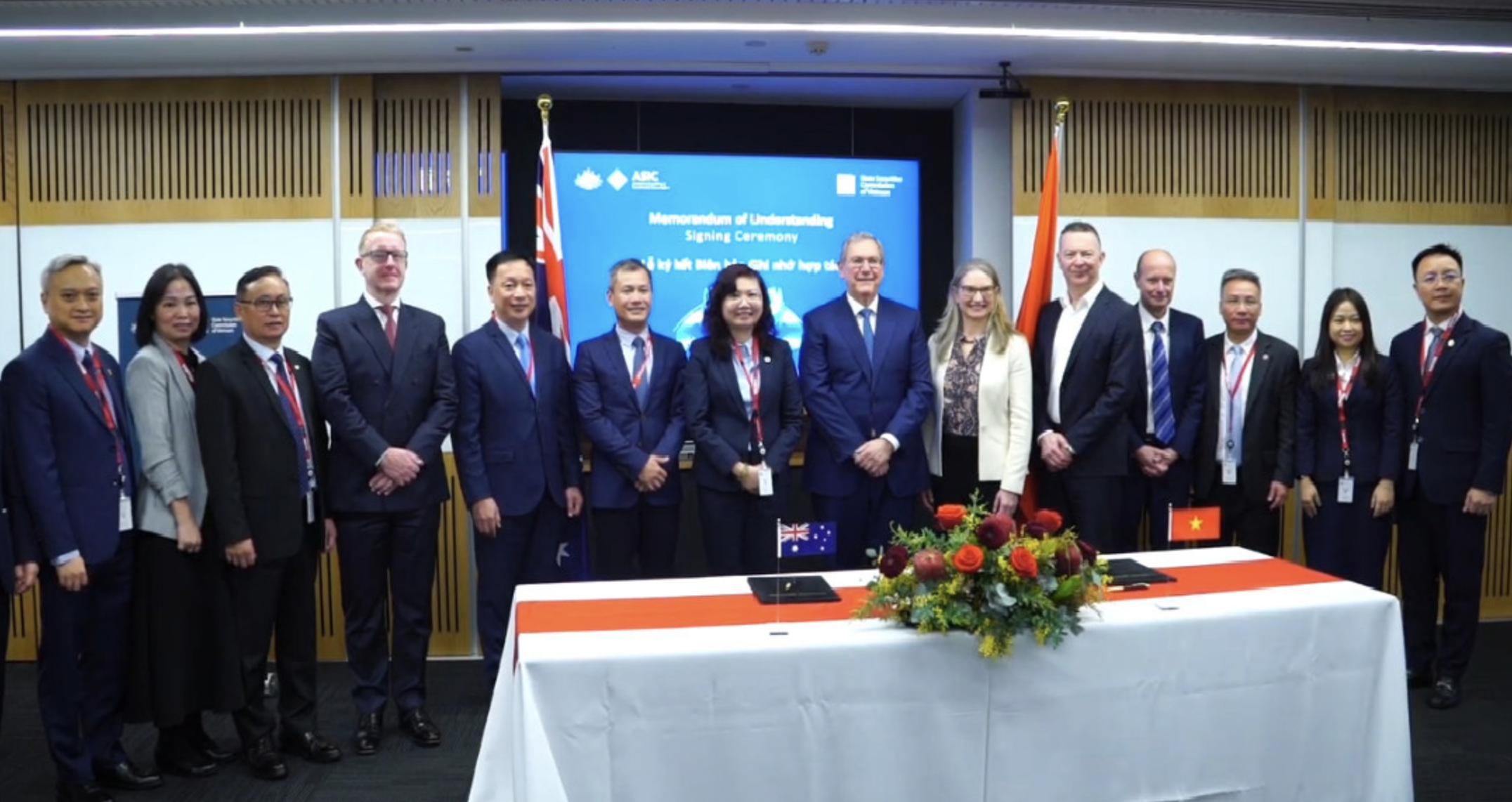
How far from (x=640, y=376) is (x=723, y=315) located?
404 mm

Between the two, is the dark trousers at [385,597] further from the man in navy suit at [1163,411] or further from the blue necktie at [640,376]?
the man in navy suit at [1163,411]

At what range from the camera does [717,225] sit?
6004 millimetres

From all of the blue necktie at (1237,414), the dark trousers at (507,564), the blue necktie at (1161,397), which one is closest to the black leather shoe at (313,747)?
the dark trousers at (507,564)

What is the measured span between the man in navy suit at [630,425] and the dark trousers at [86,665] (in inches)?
64.4

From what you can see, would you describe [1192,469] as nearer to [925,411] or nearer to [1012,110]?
[925,411]

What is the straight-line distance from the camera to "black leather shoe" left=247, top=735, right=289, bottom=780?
384 centimetres

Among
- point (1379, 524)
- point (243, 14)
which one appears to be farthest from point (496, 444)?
point (1379, 524)

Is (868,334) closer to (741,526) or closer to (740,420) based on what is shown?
(740,420)

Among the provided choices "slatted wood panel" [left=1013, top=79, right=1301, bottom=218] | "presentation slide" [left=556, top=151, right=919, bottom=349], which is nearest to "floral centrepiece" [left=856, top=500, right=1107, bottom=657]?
Result: "presentation slide" [left=556, top=151, right=919, bottom=349]

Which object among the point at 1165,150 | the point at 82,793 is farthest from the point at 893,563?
the point at 1165,150

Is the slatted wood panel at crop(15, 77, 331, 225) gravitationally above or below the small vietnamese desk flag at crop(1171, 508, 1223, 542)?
above

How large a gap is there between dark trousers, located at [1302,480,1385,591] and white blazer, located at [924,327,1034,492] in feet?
4.26

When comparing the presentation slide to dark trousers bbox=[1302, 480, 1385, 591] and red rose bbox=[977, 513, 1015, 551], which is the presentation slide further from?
red rose bbox=[977, 513, 1015, 551]

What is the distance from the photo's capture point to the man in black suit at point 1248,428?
16.0ft
